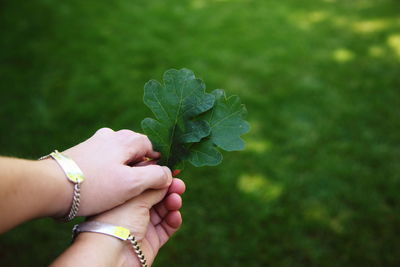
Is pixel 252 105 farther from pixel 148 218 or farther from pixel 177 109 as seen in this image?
pixel 148 218

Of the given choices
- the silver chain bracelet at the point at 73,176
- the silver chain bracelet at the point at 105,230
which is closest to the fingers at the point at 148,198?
the silver chain bracelet at the point at 105,230

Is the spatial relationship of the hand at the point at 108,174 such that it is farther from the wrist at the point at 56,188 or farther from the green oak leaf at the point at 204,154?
the green oak leaf at the point at 204,154

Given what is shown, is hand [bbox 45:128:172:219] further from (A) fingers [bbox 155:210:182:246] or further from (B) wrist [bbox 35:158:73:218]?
(A) fingers [bbox 155:210:182:246]

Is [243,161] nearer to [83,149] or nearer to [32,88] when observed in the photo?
[83,149]

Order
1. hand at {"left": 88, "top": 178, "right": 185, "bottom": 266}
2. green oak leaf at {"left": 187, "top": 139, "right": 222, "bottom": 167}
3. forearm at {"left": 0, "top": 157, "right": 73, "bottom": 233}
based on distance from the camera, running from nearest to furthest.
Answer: forearm at {"left": 0, "top": 157, "right": 73, "bottom": 233} → hand at {"left": 88, "top": 178, "right": 185, "bottom": 266} → green oak leaf at {"left": 187, "top": 139, "right": 222, "bottom": 167}

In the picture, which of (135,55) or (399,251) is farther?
(135,55)

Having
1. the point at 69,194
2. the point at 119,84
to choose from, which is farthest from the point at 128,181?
the point at 119,84

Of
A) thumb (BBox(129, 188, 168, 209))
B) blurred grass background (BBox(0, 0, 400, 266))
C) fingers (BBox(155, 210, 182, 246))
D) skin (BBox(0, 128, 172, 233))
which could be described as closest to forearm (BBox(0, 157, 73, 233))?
skin (BBox(0, 128, 172, 233))
